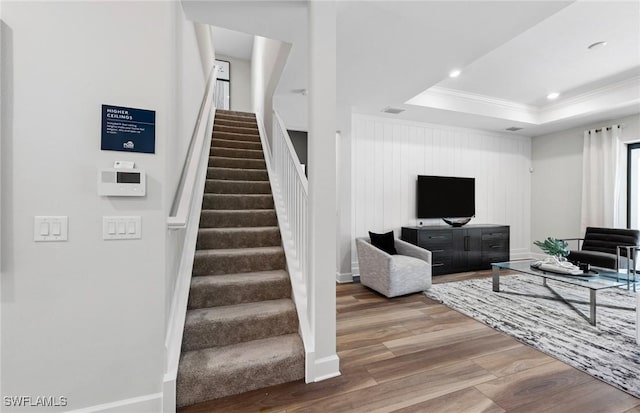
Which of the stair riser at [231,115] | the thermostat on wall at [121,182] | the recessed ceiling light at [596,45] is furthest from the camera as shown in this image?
the stair riser at [231,115]

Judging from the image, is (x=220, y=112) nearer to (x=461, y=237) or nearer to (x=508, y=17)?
(x=508, y=17)

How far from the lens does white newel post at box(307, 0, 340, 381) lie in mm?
1908

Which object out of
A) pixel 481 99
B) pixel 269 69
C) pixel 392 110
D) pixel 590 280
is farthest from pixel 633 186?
pixel 269 69

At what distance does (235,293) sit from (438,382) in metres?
1.61

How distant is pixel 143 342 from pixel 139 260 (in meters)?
0.47

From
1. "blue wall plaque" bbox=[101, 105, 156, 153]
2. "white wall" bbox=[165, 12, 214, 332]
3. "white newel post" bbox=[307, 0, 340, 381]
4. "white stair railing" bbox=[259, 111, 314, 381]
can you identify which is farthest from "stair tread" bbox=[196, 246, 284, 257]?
"blue wall plaque" bbox=[101, 105, 156, 153]

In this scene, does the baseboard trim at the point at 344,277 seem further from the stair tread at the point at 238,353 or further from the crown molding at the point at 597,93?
the crown molding at the point at 597,93

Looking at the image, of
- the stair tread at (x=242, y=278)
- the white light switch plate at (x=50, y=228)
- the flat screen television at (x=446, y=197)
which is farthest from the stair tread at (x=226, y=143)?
the flat screen television at (x=446, y=197)

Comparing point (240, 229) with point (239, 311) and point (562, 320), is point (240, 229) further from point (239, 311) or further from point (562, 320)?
point (562, 320)

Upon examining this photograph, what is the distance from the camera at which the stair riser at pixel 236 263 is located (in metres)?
2.38

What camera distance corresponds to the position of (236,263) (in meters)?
2.47

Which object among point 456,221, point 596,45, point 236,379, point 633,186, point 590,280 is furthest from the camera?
point 456,221

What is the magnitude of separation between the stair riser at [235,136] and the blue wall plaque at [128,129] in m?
2.86

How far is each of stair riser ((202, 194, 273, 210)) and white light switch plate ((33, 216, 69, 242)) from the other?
5.28 ft
